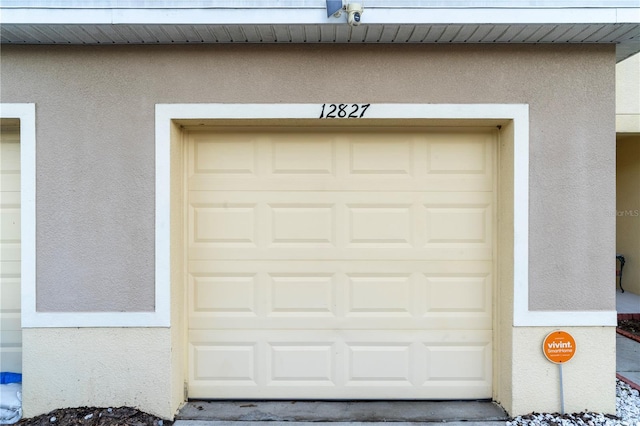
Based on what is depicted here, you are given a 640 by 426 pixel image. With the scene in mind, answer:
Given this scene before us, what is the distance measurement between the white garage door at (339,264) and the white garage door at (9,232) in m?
1.60

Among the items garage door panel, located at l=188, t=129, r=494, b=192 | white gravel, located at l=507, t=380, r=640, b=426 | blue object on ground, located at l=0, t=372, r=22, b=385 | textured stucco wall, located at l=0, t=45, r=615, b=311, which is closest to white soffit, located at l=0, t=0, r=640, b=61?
textured stucco wall, located at l=0, t=45, r=615, b=311

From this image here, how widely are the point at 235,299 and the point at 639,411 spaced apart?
3.55 meters

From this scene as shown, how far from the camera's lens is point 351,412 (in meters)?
3.22

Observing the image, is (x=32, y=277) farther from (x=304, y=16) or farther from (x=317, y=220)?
(x=304, y=16)

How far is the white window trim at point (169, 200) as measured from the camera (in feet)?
10.1

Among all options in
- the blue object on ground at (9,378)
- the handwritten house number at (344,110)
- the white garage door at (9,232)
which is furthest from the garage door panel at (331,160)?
the blue object on ground at (9,378)

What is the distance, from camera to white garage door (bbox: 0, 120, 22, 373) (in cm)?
344

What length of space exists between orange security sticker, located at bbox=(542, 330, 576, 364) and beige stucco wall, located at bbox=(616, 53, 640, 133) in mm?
3268

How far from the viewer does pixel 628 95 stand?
4.83m

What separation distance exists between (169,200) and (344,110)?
161 centimetres

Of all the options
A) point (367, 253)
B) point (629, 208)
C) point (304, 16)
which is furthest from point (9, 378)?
point (629, 208)

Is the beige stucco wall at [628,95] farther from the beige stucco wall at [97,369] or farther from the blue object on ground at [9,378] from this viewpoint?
the blue object on ground at [9,378]

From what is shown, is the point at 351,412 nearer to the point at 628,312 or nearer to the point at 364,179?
the point at 364,179

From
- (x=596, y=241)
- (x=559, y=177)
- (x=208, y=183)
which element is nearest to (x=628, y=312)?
(x=596, y=241)
